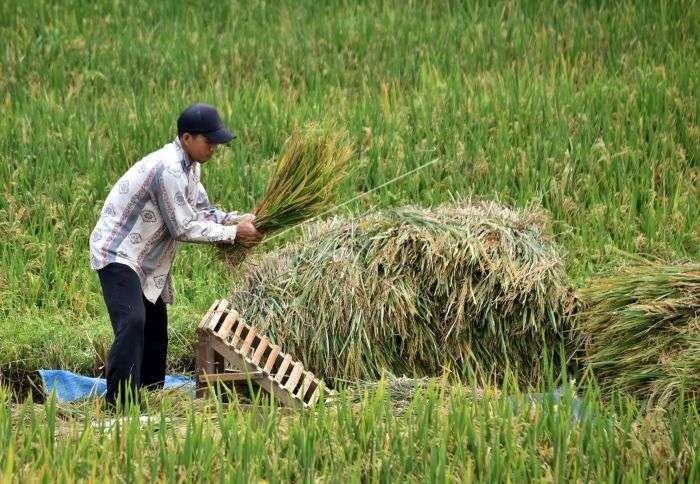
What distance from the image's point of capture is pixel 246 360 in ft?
17.4

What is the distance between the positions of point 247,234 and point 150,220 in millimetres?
407

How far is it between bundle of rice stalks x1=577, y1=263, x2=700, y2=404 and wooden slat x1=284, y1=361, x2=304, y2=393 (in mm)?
1142

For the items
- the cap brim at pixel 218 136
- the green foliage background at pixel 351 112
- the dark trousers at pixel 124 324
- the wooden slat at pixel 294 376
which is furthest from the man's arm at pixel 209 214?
the wooden slat at pixel 294 376

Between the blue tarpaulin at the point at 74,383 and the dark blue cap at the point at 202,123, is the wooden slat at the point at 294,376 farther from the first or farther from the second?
the dark blue cap at the point at 202,123

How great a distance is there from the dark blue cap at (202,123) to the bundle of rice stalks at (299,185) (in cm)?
39

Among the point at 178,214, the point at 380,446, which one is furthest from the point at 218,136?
the point at 380,446

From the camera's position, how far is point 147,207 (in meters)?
5.38

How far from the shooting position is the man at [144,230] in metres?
5.29

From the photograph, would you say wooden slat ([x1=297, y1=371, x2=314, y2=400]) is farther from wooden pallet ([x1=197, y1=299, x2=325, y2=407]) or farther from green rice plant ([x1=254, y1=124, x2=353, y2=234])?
green rice plant ([x1=254, y1=124, x2=353, y2=234])

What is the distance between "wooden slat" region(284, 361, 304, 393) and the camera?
17.2 feet

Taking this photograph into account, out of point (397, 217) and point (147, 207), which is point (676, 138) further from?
point (147, 207)

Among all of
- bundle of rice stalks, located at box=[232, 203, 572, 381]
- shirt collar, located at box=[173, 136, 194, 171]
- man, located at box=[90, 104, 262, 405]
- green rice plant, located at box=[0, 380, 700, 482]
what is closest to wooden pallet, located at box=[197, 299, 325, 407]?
bundle of rice stalks, located at box=[232, 203, 572, 381]

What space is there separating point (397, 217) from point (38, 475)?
2369mm

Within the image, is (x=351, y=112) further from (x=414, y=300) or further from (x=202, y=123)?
(x=202, y=123)
